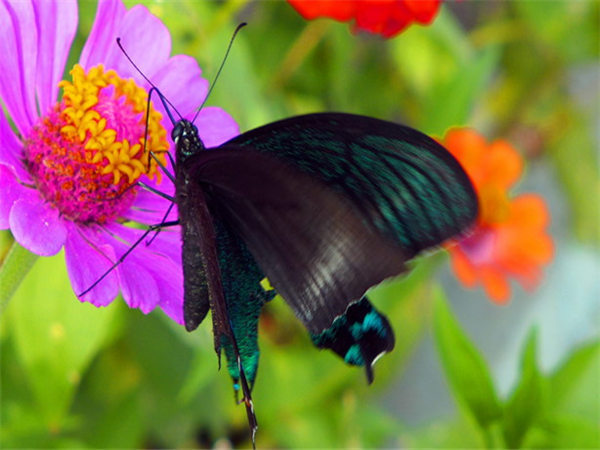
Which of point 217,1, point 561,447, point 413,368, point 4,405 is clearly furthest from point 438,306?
point 413,368

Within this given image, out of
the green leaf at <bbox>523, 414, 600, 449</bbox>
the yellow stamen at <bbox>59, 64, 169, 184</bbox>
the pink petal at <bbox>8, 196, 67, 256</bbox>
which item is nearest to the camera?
the pink petal at <bbox>8, 196, 67, 256</bbox>

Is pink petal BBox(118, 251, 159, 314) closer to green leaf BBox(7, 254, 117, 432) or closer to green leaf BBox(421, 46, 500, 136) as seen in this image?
green leaf BBox(7, 254, 117, 432)

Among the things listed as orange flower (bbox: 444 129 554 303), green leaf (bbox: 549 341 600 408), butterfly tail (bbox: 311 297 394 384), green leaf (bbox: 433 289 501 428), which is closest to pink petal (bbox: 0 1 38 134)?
butterfly tail (bbox: 311 297 394 384)

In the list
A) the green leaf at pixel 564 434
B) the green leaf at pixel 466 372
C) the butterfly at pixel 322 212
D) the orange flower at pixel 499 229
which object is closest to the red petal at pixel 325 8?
the butterfly at pixel 322 212

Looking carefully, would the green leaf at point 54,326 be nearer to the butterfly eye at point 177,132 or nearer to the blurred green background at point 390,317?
the blurred green background at point 390,317

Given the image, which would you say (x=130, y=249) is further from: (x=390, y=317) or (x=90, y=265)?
(x=390, y=317)
